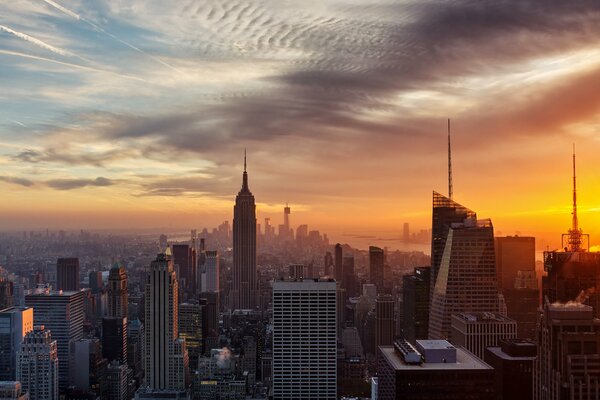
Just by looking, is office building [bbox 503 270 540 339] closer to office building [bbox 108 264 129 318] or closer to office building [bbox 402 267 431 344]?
office building [bbox 402 267 431 344]

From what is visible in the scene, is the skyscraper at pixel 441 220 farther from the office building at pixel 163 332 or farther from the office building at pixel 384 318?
the office building at pixel 163 332

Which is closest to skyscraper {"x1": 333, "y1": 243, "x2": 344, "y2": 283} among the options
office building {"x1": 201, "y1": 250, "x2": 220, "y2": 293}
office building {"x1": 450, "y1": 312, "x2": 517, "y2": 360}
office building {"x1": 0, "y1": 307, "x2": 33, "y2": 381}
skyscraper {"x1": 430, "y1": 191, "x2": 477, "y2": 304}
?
skyscraper {"x1": 430, "y1": 191, "x2": 477, "y2": 304}

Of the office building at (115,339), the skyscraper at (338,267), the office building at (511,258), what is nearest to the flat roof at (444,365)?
the office building at (511,258)

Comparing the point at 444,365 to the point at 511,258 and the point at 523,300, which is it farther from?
the point at 511,258

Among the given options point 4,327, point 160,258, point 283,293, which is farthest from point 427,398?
point 4,327

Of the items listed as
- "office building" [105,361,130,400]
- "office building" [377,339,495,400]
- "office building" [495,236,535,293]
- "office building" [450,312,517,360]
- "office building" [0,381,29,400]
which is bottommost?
"office building" [105,361,130,400]

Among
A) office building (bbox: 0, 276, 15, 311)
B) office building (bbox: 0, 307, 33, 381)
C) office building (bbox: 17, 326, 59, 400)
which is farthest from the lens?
office building (bbox: 0, 276, 15, 311)
